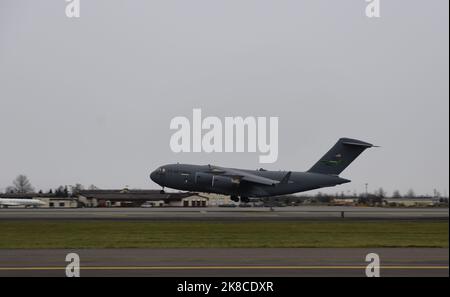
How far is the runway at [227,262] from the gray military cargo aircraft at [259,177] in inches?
1668

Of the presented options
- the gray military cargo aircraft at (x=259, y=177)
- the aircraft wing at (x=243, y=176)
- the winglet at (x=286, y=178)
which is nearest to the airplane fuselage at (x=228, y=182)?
the gray military cargo aircraft at (x=259, y=177)

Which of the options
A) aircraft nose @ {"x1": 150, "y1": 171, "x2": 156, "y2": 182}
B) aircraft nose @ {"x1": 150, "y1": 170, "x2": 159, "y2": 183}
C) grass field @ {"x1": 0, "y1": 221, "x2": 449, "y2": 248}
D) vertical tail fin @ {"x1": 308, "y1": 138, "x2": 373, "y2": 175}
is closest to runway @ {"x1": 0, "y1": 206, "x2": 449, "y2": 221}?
grass field @ {"x1": 0, "y1": 221, "x2": 449, "y2": 248}

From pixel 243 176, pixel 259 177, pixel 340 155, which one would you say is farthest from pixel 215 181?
pixel 340 155

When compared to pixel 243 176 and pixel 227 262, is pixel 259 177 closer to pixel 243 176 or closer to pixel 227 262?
pixel 243 176

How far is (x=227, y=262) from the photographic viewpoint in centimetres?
1741

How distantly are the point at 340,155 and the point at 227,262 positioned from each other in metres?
49.5

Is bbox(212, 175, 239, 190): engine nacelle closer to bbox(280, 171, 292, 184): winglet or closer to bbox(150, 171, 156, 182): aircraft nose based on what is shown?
bbox(280, 171, 292, 184): winglet

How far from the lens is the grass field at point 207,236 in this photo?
78.7ft

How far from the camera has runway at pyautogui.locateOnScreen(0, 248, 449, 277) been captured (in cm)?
1543

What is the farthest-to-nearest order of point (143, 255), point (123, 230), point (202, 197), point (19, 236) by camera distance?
point (202, 197)
point (123, 230)
point (19, 236)
point (143, 255)
